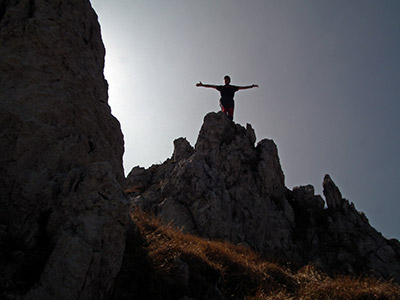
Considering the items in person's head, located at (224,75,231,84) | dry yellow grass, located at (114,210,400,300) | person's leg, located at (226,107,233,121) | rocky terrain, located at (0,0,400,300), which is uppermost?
person's head, located at (224,75,231,84)

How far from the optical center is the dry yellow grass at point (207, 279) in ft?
16.4

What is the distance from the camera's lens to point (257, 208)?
22.5 meters

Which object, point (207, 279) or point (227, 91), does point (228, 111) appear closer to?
point (227, 91)

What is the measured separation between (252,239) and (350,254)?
9.28m

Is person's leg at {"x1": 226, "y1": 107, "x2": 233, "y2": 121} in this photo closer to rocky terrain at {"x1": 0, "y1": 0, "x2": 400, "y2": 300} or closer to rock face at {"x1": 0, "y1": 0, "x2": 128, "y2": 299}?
rocky terrain at {"x1": 0, "y1": 0, "x2": 400, "y2": 300}

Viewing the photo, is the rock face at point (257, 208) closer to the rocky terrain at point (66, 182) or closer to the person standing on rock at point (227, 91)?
the person standing on rock at point (227, 91)

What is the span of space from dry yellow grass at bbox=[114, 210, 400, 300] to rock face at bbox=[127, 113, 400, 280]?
8132 mm

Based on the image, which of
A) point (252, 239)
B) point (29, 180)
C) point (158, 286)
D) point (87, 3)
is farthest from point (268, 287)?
point (252, 239)

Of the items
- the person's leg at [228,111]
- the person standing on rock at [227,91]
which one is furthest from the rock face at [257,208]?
the person standing on rock at [227,91]

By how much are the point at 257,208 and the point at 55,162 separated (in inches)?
752

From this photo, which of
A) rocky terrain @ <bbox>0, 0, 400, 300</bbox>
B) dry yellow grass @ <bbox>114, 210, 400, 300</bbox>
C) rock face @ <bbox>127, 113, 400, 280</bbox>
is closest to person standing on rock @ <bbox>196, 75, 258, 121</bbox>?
rock face @ <bbox>127, 113, 400, 280</bbox>

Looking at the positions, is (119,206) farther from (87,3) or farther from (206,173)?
(206,173)

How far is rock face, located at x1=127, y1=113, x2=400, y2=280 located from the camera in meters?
18.4

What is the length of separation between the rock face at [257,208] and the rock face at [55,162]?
9.32 meters
